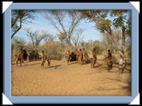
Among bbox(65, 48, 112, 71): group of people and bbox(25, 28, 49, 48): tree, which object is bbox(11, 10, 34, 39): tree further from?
bbox(65, 48, 112, 71): group of people

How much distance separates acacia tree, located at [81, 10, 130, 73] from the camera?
4.95 metres

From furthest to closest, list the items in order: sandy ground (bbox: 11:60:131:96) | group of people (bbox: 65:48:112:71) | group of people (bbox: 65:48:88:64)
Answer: group of people (bbox: 65:48:88:64) → group of people (bbox: 65:48:112:71) → sandy ground (bbox: 11:60:131:96)

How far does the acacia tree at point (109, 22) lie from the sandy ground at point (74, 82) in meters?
0.54

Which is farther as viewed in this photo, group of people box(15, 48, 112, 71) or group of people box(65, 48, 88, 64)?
group of people box(65, 48, 88, 64)

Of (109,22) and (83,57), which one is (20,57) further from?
(109,22)

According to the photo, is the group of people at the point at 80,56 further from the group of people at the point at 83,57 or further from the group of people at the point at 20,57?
the group of people at the point at 20,57

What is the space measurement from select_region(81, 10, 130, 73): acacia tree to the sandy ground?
0.54m

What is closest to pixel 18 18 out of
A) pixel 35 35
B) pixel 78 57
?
pixel 35 35

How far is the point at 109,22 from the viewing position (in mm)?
5117

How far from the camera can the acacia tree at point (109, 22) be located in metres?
4.95

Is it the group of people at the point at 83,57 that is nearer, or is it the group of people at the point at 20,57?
the group of people at the point at 83,57

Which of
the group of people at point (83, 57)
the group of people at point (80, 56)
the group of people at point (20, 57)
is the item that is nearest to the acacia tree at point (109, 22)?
the group of people at point (83, 57)

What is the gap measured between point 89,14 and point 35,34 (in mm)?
2166

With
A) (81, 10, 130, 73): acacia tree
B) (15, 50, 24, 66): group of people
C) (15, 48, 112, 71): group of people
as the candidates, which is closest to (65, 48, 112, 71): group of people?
(15, 48, 112, 71): group of people
